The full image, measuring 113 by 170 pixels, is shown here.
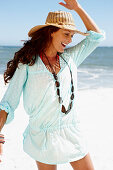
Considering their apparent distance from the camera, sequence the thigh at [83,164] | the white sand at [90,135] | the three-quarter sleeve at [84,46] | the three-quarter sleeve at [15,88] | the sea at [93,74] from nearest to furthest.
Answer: the three-quarter sleeve at [15,88] < the thigh at [83,164] < the three-quarter sleeve at [84,46] < the white sand at [90,135] < the sea at [93,74]

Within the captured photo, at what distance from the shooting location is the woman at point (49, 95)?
74.3 inches

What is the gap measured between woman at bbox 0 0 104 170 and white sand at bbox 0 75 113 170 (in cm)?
175

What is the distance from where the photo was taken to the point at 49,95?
1899 mm

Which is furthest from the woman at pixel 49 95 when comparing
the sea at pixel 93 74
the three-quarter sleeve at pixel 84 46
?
the sea at pixel 93 74

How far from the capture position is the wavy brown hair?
1.89 meters

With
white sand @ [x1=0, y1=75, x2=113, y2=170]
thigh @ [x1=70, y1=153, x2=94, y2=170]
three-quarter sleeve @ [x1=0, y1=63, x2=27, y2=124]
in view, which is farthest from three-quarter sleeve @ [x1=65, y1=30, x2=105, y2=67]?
white sand @ [x1=0, y1=75, x2=113, y2=170]

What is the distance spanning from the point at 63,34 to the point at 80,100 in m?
5.45

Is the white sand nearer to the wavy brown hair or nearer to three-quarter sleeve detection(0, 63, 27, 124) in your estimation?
three-quarter sleeve detection(0, 63, 27, 124)

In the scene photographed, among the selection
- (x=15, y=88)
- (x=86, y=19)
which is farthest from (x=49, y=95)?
(x=86, y=19)

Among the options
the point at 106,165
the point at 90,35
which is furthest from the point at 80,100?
the point at 90,35

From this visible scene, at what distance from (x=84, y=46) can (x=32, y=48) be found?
466 mm

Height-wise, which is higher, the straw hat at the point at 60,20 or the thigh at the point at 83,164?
the straw hat at the point at 60,20

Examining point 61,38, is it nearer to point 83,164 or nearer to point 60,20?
point 60,20

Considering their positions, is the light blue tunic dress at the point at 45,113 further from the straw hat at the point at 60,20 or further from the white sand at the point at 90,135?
the white sand at the point at 90,135
